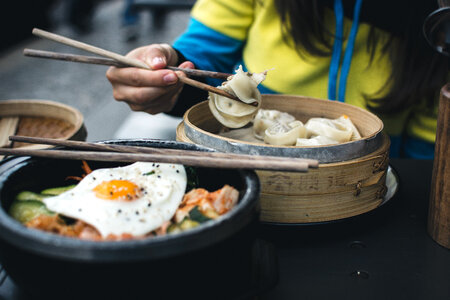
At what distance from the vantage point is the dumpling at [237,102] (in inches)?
65.9

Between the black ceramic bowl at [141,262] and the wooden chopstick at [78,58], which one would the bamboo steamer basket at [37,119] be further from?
the black ceramic bowl at [141,262]

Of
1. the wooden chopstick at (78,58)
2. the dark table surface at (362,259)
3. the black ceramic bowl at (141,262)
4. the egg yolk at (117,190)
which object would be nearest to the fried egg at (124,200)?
the egg yolk at (117,190)

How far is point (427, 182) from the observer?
1.75 m

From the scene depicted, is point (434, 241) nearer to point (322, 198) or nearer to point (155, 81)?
point (322, 198)

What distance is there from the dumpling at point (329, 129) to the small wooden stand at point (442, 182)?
0.40m

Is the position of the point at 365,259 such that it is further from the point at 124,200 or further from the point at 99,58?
the point at 99,58

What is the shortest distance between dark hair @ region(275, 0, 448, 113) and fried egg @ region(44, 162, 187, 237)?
4.27 ft

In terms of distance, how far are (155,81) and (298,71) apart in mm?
972

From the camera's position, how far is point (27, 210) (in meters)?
1.03

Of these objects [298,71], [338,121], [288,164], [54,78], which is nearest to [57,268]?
[288,164]

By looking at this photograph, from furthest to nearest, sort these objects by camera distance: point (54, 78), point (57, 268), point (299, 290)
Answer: point (54, 78), point (299, 290), point (57, 268)

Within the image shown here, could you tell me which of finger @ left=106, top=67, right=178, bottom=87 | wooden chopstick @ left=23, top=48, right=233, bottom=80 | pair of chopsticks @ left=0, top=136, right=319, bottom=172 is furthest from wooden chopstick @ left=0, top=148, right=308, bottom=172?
finger @ left=106, top=67, right=178, bottom=87

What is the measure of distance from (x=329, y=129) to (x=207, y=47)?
Result: 1066mm

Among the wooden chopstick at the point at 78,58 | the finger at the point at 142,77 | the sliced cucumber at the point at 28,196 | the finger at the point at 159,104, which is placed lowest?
the finger at the point at 159,104
